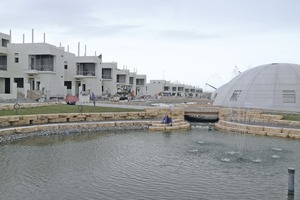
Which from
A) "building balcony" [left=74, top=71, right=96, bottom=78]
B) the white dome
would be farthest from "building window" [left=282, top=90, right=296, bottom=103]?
"building balcony" [left=74, top=71, right=96, bottom=78]

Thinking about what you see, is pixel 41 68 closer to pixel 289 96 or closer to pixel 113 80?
pixel 113 80

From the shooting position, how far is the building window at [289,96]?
35031mm

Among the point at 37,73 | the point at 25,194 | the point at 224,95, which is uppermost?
the point at 37,73

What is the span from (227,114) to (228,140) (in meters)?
10.1

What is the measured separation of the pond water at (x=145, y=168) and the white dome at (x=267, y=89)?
53.1 ft

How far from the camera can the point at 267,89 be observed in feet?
120

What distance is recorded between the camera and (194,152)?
1593 centimetres

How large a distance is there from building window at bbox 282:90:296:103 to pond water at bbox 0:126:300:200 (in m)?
16.4

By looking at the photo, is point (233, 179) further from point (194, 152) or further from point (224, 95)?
point (224, 95)

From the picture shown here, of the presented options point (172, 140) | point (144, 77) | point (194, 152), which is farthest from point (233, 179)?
point (144, 77)

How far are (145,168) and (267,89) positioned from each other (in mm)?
27996

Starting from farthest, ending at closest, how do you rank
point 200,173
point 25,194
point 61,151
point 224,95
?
1. point 224,95
2. point 61,151
3. point 200,173
4. point 25,194

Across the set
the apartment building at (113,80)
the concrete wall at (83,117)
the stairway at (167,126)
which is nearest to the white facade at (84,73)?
the apartment building at (113,80)

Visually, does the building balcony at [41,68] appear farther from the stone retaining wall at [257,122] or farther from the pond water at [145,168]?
the pond water at [145,168]
